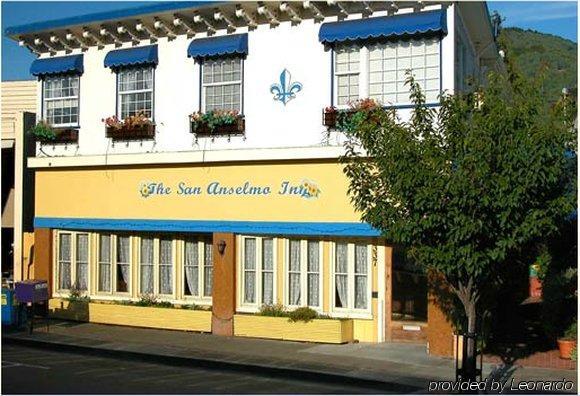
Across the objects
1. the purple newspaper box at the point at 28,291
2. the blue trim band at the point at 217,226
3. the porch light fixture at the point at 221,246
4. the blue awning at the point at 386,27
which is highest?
the blue awning at the point at 386,27

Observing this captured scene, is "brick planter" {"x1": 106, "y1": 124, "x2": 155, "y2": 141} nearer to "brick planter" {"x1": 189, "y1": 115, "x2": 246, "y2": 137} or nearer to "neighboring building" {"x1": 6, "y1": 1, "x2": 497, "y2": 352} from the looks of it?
"neighboring building" {"x1": 6, "y1": 1, "x2": 497, "y2": 352}

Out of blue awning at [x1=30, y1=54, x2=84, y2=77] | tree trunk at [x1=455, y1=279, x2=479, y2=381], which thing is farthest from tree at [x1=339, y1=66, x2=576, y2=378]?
blue awning at [x1=30, y1=54, x2=84, y2=77]

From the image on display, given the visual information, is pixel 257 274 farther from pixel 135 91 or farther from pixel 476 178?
pixel 476 178

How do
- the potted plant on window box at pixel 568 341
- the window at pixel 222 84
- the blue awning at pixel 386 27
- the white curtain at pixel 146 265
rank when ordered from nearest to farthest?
the potted plant on window box at pixel 568 341 < the blue awning at pixel 386 27 < the window at pixel 222 84 < the white curtain at pixel 146 265

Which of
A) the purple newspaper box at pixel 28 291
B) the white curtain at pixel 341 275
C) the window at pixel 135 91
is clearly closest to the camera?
the white curtain at pixel 341 275

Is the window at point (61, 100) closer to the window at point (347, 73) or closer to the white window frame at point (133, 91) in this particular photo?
the white window frame at point (133, 91)

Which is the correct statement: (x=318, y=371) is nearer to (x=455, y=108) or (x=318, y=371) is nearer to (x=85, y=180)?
(x=455, y=108)

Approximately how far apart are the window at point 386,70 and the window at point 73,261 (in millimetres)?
7895

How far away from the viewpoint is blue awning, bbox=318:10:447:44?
15.8 m

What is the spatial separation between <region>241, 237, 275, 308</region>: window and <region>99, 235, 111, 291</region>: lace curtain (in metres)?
3.94

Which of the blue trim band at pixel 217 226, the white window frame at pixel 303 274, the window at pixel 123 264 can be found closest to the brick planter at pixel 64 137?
the blue trim band at pixel 217 226

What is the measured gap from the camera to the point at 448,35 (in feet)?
52.5

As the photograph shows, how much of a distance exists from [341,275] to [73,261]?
7312 mm

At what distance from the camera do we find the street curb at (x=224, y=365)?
1292 cm
